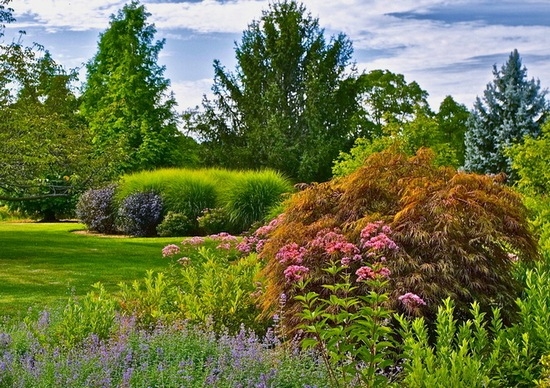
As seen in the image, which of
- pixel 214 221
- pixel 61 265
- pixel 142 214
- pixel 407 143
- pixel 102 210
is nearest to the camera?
pixel 61 265

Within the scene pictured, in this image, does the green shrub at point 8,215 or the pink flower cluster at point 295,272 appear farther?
the green shrub at point 8,215

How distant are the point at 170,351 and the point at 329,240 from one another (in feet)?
5.16

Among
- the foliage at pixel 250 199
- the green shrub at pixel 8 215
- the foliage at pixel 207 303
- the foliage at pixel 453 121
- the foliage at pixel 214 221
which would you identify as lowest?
the green shrub at pixel 8 215

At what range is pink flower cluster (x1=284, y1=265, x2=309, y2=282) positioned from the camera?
16.4 ft

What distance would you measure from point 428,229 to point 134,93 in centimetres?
2862

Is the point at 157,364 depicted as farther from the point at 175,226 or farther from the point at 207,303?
the point at 175,226

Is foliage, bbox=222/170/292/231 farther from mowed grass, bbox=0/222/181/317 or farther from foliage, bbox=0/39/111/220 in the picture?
foliage, bbox=0/39/111/220

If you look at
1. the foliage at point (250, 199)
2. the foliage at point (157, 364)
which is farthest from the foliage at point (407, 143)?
the foliage at point (157, 364)

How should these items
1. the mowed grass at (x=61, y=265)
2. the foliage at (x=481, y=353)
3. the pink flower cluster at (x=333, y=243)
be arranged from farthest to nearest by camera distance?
1. the mowed grass at (x=61, y=265)
2. the pink flower cluster at (x=333, y=243)
3. the foliage at (x=481, y=353)

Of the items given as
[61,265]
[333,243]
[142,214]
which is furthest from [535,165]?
[333,243]

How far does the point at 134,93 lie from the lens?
32.6 m

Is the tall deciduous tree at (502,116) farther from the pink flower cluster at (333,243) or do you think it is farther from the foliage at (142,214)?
the pink flower cluster at (333,243)

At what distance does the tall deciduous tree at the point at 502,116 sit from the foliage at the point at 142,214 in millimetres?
16389

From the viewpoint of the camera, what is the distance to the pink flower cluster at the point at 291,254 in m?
5.40
